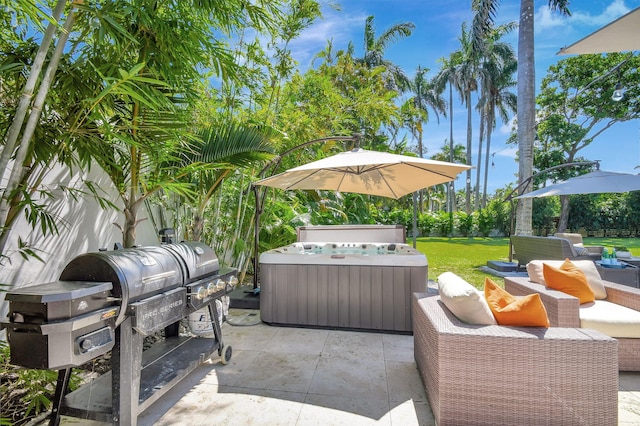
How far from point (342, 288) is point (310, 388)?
4.64 feet

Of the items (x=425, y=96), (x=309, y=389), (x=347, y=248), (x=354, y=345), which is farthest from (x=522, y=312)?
(x=425, y=96)

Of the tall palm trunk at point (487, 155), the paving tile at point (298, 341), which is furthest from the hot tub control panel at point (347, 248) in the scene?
the tall palm trunk at point (487, 155)

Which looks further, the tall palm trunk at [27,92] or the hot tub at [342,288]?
the hot tub at [342,288]

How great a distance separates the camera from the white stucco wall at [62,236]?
8.93ft

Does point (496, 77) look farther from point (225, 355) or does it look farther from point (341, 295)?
point (225, 355)

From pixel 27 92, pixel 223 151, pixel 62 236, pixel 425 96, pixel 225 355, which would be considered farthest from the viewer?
pixel 425 96

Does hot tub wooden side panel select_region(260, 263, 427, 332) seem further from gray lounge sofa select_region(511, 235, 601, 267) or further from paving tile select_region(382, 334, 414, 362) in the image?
gray lounge sofa select_region(511, 235, 601, 267)

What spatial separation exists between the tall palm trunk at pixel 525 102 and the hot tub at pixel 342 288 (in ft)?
21.3

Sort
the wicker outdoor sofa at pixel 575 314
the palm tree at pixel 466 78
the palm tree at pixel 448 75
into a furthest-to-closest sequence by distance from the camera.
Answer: the palm tree at pixel 448 75 < the palm tree at pixel 466 78 < the wicker outdoor sofa at pixel 575 314

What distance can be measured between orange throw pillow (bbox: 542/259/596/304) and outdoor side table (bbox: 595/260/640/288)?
2466mm

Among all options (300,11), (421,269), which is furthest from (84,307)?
(300,11)

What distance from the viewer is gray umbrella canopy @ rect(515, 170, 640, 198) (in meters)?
6.46

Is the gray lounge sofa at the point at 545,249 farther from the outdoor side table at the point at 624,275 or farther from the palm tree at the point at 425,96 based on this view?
the palm tree at the point at 425,96

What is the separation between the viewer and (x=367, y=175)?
17.6ft
